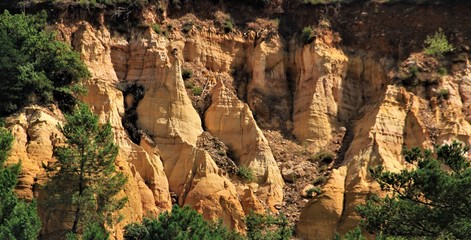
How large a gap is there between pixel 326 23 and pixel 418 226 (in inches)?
962

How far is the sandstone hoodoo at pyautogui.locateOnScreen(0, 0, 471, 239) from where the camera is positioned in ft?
164

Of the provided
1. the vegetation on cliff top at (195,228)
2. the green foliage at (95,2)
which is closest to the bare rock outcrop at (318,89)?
the vegetation on cliff top at (195,228)

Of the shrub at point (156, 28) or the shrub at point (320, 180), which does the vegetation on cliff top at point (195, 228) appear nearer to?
the shrub at point (320, 180)

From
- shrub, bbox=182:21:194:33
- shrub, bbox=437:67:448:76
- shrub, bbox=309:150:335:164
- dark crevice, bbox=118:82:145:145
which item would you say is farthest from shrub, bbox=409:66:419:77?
dark crevice, bbox=118:82:145:145

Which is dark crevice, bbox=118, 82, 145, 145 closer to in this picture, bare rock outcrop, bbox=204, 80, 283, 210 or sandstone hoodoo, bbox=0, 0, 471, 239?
sandstone hoodoo, bbox=0, 0, 471, 239

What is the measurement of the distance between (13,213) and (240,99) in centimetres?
2050

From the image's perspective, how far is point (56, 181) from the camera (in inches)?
1762

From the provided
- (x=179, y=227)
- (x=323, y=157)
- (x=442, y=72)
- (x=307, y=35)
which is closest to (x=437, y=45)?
(x=442, y=72)

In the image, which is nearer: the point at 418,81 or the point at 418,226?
the point at 418,226

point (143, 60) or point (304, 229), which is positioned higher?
point (143, 60)

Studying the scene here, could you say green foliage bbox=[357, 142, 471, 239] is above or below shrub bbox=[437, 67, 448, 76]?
below

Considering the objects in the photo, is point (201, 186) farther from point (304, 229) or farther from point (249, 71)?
point (249, 71)

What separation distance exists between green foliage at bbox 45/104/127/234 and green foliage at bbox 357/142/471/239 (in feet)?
39.1

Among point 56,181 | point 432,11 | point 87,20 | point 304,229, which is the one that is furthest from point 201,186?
point 432,11
